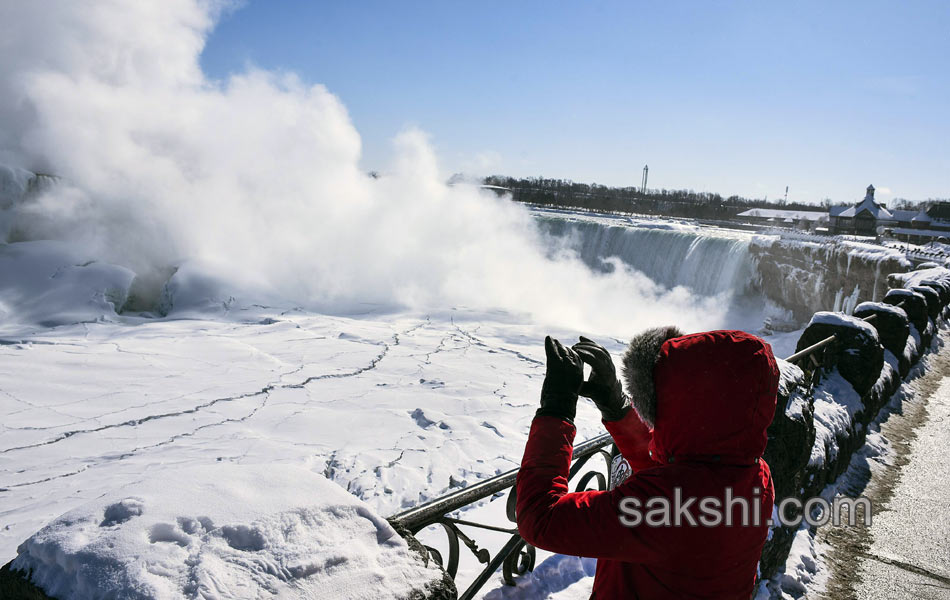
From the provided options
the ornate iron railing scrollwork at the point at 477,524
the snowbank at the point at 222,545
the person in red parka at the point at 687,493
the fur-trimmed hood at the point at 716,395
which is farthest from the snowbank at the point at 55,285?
A: the fur-trimmed hood at the point at 716,395

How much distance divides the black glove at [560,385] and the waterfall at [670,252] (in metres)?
22.5

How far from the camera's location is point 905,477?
4.22 meters

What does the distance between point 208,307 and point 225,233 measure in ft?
14.4

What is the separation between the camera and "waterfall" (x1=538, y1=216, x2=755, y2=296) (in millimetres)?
21438

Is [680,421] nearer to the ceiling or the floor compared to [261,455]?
nearer to the ceiling

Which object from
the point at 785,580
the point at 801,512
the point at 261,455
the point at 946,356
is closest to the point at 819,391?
the point at 801,512

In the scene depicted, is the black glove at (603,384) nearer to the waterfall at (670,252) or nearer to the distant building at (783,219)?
the waterfall at (670,252)

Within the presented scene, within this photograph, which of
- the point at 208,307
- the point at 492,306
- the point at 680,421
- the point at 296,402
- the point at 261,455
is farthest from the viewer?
the point at 492,306

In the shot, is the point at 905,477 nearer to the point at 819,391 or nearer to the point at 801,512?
the point at 819,391

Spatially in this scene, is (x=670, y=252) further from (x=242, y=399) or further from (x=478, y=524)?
(x=478, y=524)

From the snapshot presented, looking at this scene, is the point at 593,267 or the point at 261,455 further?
the point at 593,267

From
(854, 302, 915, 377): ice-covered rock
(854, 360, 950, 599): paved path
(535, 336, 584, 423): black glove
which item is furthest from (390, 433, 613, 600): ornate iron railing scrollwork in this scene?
(854, 302, 915, 377): ice-covered rock

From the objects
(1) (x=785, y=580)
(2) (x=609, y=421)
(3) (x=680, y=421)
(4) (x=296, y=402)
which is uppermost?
(3) (x=680, y=421)

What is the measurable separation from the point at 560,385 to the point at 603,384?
0.33 m
